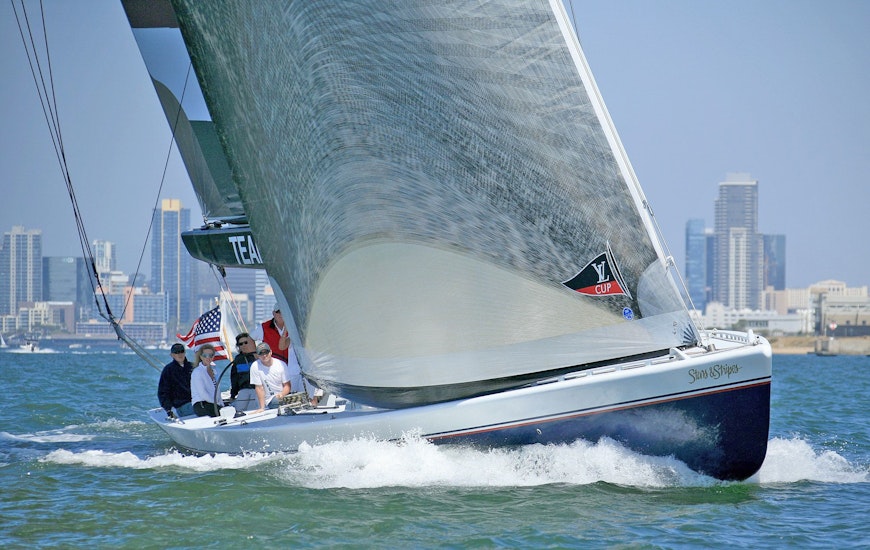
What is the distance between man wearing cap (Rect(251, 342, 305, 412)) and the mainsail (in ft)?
5.51

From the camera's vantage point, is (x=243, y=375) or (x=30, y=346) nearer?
(x=243, y=375)

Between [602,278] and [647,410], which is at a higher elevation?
[602,278]

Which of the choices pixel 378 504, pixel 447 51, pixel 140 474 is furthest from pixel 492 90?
pixel 140 474

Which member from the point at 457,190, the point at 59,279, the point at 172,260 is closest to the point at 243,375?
the point at 457,190

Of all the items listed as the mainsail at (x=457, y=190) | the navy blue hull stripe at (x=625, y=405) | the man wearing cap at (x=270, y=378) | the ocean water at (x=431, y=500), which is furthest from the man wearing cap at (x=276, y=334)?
the navy blue hull stripe at (x=625, y=405)

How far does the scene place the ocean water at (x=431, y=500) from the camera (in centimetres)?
755

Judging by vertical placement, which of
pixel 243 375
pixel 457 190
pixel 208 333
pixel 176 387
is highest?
pixel 457 190

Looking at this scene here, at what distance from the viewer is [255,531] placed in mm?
7848

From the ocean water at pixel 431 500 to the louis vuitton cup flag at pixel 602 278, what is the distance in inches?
45.5

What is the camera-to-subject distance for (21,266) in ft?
616

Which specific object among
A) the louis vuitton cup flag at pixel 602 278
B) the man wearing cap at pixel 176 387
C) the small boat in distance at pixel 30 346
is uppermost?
the louis vuitton cup flag at pixel 602 278

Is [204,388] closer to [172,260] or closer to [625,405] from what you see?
[625,405]

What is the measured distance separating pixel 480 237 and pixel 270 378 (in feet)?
11.1

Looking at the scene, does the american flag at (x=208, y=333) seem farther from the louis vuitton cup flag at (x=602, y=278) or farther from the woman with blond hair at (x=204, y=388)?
the louis vuitton cup flag at (x=602, y=278)
